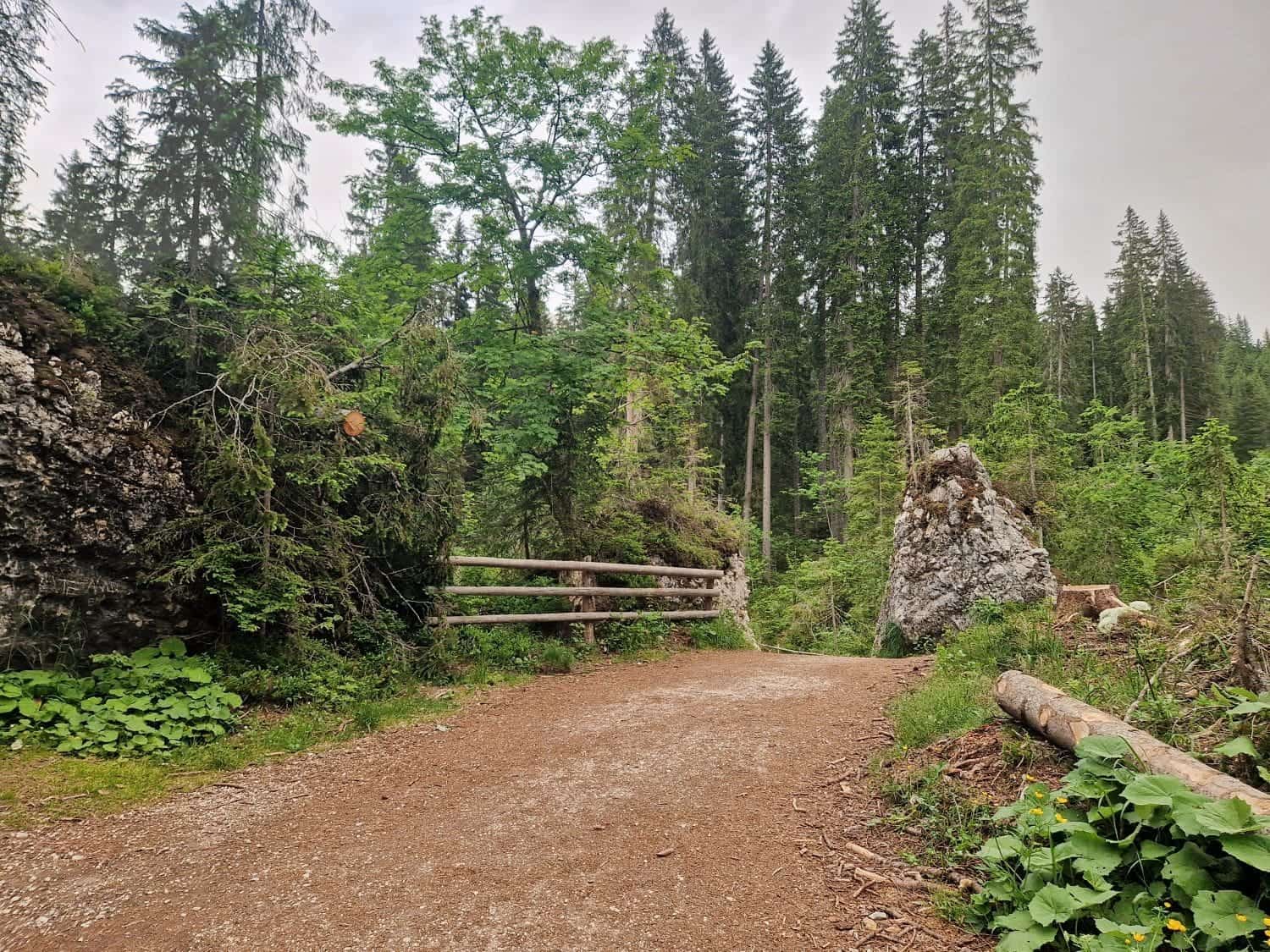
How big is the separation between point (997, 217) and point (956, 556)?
1453 centimetres

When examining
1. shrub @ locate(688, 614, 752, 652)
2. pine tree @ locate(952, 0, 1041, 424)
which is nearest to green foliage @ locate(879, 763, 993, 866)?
shrub @ locate(688, 614, 752, 652)

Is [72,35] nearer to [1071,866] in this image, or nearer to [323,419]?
[323,419]

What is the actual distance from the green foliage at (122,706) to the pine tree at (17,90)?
3.62 meters

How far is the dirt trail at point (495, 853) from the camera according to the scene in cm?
246

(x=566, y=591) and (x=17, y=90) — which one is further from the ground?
(x=17, y=90)

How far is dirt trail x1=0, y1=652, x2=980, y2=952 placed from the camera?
8.07ft

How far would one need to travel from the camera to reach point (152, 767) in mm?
3787

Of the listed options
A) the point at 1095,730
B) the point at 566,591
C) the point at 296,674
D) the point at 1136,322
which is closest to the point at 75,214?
the point at 296,674

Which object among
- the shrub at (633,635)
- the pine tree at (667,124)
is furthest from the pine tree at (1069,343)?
the shrub at (633,635)

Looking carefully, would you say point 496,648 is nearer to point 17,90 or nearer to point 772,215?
point 17,90

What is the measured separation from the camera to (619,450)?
1153cm

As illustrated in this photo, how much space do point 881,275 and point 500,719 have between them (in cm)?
1995

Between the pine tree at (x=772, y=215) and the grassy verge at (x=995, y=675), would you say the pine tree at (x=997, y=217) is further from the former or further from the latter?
the grassy verge at (x=995, y=675)

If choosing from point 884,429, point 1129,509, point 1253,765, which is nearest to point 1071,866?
point 1253,765
